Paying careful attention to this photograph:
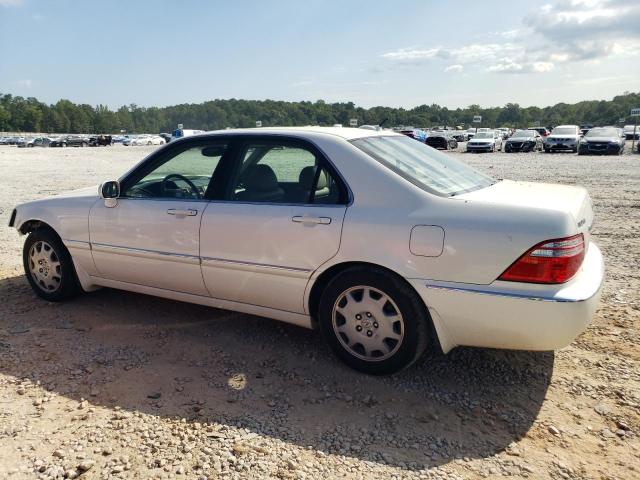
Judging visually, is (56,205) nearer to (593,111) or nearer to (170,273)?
(170,273)

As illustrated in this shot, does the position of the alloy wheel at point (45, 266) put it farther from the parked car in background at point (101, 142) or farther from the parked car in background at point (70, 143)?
the parked car in background at point (70, 143)

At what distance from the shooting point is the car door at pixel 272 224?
3.35 meters

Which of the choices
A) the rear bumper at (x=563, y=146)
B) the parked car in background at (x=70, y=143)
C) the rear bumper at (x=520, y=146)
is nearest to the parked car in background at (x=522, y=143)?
the rear bumper at (x=520, y=146)

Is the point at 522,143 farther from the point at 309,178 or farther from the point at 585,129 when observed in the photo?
the point at 585,129

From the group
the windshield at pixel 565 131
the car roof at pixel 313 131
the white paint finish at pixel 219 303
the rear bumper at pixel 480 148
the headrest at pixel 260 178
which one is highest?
the car roof at pixel 313 131

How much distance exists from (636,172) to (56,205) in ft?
60.3

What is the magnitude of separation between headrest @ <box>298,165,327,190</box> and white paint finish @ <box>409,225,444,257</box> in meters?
0.74

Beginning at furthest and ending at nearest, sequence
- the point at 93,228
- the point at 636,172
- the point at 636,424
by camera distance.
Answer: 1. the point at 636,172
2. the point at 93,228
3. the point at 636,424

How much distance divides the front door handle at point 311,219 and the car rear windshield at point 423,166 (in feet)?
1.73

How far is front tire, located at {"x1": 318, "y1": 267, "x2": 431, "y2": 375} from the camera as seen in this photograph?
10.3 ft

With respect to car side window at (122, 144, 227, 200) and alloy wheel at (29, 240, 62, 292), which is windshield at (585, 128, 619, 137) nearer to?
car side window at (122, 144, 227, 200)

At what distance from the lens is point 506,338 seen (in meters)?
2.92

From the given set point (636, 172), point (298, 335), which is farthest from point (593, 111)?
point (298, 335)

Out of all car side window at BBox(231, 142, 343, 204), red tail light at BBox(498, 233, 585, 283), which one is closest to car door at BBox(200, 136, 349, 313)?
car side window at BBox(231, 142, 343, 204)
